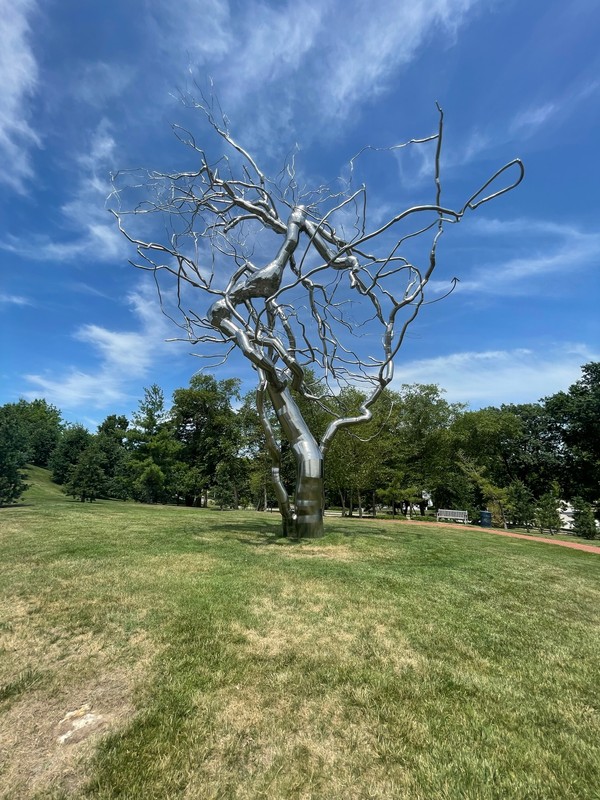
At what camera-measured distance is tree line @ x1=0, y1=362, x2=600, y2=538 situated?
25.9 meters

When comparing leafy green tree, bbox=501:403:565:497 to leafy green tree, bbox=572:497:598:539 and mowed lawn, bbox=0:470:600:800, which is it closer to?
leafy green tree, bbox=572:497:598:539

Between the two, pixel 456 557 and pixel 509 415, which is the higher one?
pixel 509 415

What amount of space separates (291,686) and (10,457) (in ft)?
65.7

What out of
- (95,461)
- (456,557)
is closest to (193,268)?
(456,557)

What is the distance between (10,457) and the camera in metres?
18.2

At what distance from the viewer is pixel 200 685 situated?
307cm

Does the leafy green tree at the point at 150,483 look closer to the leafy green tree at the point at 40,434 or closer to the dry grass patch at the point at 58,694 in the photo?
the leafy green tree at the point at 40,434

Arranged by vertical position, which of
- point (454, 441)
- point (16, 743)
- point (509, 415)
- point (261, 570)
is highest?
point (509, 415)

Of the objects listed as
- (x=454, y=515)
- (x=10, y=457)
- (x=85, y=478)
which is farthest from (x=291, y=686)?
(x=85, y=478)

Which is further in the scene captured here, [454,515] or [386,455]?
[386,455]

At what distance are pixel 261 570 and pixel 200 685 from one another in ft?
11.8

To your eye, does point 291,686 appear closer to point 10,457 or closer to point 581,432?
point 10,457

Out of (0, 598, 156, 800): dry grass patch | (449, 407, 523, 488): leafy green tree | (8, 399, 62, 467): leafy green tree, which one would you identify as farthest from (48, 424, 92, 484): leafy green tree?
(0, 598, 156, 800): dry grass patch

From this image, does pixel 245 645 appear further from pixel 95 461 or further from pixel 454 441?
pixel 454 441
